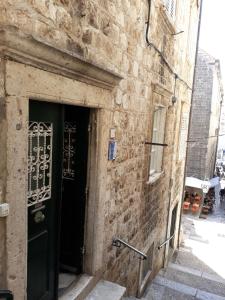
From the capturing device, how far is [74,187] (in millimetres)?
3689

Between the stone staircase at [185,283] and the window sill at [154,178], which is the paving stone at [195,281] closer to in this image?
the stone staircase at [185,283]

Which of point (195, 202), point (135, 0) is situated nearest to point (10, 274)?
point (135, 0)

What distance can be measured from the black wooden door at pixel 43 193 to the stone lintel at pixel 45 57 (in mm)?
371

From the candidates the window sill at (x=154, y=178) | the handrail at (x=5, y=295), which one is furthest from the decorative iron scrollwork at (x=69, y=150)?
the window sill at (x=154, y=178)

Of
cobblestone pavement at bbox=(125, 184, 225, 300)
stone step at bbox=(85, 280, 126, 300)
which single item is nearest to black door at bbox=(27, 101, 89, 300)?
stone step at bbox=(85, 280, 126, 300)

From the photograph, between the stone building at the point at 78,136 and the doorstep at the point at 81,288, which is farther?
the doorstep at the point at 81,288

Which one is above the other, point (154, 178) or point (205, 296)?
point (154, 178)

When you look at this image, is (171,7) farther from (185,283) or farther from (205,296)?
(185,283)

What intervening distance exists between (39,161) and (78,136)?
0.91 m

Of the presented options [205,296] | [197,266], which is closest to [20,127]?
[205,296]

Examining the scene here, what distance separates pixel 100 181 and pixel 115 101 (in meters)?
1.08

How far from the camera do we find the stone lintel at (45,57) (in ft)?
6.36

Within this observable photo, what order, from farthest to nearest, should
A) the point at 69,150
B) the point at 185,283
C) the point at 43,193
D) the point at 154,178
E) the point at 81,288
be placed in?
the point at 185,283 → the point at 154,178 → the point at 69,150 → the point at 81,288 → the point at 43,193

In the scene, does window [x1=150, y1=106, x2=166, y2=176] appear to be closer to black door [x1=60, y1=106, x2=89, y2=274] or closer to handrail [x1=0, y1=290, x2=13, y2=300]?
black door [x1=60, y1=106, x2=89, y2=274]
